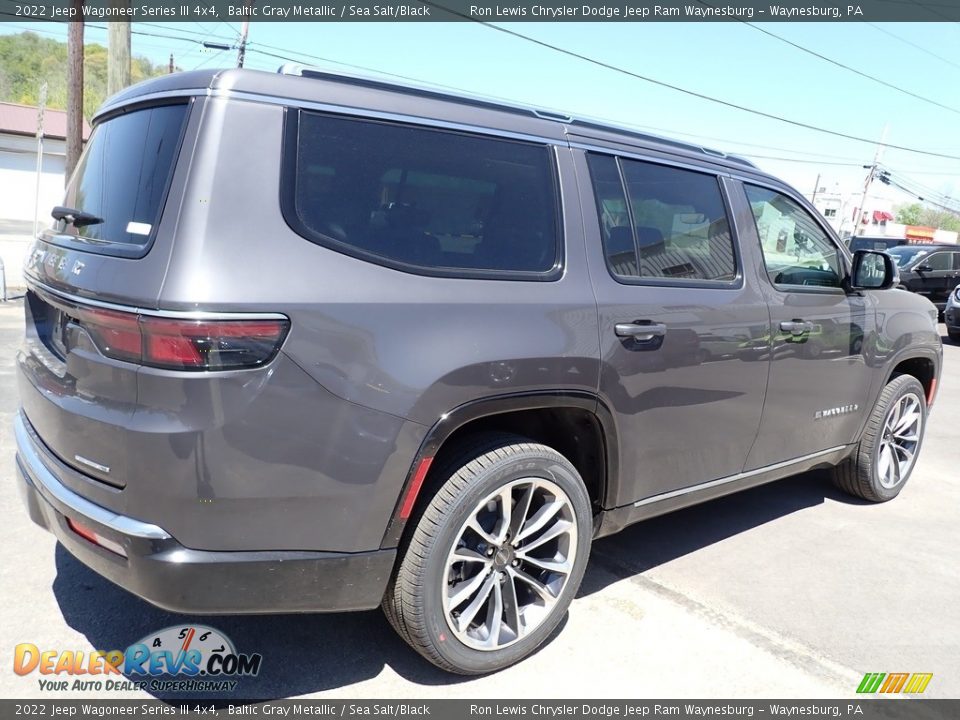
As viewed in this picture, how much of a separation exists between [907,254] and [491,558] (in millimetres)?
17396

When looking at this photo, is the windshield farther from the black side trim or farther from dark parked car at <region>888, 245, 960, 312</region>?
the black side trim

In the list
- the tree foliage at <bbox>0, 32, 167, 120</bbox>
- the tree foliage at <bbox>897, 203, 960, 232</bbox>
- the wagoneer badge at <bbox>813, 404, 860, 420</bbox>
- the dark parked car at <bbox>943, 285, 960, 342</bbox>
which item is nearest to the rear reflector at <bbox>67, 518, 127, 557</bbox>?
the wagoneer badge at <bbox>813, 404, 860, 420</bbox>

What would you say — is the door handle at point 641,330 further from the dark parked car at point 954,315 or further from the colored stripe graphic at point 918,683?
the dark parked car at point 954,315

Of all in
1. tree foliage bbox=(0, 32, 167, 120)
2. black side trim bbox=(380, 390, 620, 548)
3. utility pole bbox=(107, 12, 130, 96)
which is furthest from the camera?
tree foliage bbox=(0, 32, 167, 120)

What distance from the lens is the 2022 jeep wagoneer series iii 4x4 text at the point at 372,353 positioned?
84.0 inches

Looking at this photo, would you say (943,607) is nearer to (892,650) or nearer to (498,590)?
(892,650)

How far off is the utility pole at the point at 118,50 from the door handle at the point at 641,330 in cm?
931

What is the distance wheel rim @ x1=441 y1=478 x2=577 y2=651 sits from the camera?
2.69 meters

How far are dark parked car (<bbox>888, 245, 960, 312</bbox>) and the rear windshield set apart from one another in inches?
670

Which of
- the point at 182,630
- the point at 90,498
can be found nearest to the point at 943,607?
the point at 182,630

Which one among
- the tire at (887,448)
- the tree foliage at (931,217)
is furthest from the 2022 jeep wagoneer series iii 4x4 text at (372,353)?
the tree foliage at (931,217)

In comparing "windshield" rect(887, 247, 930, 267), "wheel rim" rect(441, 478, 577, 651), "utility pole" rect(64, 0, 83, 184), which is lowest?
"wheel rim" rect(441, 478, 577, 651)

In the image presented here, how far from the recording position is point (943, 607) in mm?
3635

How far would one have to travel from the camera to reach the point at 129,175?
8.15ft
